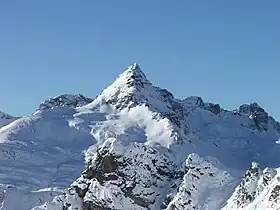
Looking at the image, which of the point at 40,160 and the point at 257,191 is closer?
the point at 257,191

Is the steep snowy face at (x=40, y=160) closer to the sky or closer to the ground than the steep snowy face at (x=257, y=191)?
closer to the sky

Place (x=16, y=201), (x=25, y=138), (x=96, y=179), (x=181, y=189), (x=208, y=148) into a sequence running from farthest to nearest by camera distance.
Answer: (x=25, y=138) → (x=208, y=148) → (x=16, y=201) → (x=96, y=179) → (x=181, y=189)

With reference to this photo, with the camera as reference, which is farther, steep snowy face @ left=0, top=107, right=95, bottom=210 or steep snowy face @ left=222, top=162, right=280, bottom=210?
steep snowy face @ left=0, top=107, right=95, bottom=210

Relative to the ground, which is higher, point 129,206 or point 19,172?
point 19,172

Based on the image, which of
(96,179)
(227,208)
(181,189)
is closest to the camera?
(227,208)

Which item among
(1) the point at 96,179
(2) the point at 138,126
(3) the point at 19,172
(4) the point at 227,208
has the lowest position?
(4) the point at 227,208

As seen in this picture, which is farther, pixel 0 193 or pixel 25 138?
pixel 25 138

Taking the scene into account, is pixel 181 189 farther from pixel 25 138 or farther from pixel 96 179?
pixel 25 138

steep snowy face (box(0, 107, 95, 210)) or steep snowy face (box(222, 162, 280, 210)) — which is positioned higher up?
steep snowy face (box(0, 107, 95, 210))

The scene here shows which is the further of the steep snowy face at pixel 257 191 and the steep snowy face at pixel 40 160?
the steep snowy face at pixel 40 160

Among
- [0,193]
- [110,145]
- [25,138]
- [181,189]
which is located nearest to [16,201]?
[0,193]

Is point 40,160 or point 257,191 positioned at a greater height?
point 40,160
